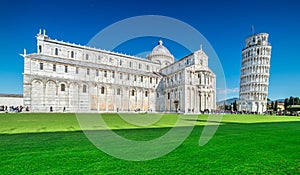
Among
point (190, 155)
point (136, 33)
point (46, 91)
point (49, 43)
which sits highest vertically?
point (49, 43)

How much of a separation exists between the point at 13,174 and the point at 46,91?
3839 cm

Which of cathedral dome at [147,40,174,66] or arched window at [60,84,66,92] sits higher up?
cathedral dome at [147,40,174,66]

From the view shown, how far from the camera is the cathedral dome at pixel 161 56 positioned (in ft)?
208

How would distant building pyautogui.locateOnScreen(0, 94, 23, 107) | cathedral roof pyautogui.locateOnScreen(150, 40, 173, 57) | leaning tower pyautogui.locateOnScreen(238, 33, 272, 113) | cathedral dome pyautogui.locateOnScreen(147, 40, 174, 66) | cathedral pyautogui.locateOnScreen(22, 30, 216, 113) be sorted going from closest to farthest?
cathedral pyautogui.locateOnScreen(22, 30, 216, 113)
distant building pyautogui.locateOnScreen(0, 94, 23, 107)
cathedral dome pyautogui.locateOnScreen(147, 40, 174, 66)
cathedral roof pyautogui.locateOnScreen(150, 40, 173, 57)
leaning tower pyautogui.locateOnScreen(238, 33, 272, 113)

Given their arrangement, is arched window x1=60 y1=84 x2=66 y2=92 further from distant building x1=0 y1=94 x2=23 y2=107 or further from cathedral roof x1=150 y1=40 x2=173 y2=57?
cathedral roof x1=150 y1=40 x2=173 y2=57

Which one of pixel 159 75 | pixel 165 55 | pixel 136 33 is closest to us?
pixel 136 33

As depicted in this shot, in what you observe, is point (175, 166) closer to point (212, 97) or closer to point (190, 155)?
point (190, 155)

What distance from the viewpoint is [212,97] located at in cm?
4825

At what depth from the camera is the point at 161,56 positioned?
6375 centimetres

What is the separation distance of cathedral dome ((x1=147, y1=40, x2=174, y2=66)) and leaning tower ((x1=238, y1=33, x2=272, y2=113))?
30163mm

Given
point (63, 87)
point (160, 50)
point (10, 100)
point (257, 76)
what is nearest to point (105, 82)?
point (63, 87)

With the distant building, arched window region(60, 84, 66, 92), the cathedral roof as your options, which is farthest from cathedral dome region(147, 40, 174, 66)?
the distant building

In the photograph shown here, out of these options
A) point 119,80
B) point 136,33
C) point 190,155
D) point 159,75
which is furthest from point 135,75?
point 190,155

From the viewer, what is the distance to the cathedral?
3700 centimetres
